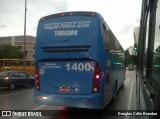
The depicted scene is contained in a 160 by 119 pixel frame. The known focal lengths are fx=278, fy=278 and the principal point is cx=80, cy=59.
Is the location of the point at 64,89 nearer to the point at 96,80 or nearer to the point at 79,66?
the point at 79,66

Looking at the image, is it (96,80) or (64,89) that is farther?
(64,89)

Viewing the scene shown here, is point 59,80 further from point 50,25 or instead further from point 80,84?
point 50,25

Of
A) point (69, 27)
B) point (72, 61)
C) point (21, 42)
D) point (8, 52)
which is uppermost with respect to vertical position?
point (21, 42)

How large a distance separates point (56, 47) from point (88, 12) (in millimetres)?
1470

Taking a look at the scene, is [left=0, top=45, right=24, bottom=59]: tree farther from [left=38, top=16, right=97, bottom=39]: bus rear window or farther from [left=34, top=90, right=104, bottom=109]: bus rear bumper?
[left=34, top=90, right=104, bottom=109]: bus rear bumper

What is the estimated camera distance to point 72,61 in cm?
842

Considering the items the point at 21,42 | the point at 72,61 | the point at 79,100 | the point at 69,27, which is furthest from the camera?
the point at 21,42

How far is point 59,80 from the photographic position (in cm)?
849

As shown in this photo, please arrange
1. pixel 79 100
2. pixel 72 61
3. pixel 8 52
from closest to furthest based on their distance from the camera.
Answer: pixel 79 100
pixel 72 61
pixel 8 52

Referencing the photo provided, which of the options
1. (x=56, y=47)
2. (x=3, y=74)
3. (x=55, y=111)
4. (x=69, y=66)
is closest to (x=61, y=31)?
(x=56, y=47)

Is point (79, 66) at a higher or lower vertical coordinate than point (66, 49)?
lower

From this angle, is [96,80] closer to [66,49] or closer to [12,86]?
[66,49]

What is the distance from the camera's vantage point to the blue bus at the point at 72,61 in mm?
8109

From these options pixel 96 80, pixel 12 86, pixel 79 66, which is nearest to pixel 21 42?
pixel 12 86
